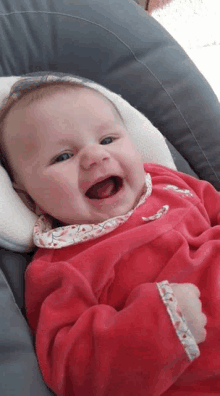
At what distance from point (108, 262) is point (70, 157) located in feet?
0.68

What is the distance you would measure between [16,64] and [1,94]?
0.15m

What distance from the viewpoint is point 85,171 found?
69cm

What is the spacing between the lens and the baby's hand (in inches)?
22.1

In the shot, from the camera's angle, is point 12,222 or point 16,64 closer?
point 12,222

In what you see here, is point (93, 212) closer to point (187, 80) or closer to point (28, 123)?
point (28, 123)

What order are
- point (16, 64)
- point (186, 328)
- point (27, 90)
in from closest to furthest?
1. point (186, 328)
2. point (27, 90)
3. point (16, 64)

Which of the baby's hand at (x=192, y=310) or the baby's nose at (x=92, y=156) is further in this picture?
the baby's nose at (x=92, y=156)

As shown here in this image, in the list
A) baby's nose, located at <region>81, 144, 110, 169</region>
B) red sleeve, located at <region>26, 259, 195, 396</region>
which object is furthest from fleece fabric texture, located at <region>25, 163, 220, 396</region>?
baby's nose, located at <region>81, 144, 110, 169</region>

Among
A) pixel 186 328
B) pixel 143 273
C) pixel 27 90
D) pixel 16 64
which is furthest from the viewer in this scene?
pixel 16 64

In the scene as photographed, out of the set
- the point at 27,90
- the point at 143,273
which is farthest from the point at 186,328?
the point at 27,90

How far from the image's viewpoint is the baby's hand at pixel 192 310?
56 cm

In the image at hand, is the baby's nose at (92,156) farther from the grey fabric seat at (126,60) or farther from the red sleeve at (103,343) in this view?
the grey fabric seat at (126,60)

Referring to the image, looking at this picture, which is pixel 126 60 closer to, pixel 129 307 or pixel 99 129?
pixel 99 129

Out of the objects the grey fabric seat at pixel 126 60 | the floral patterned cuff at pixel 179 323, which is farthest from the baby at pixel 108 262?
the grey fabric seat at pixel 126 60
